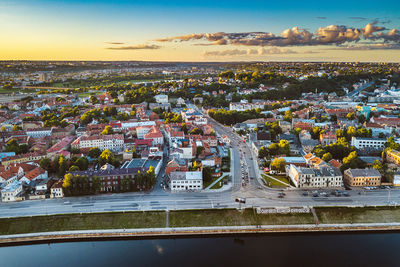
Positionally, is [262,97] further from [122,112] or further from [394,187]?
[394,187]

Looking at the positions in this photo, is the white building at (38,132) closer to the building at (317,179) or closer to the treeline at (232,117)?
the treeline at (232,117)

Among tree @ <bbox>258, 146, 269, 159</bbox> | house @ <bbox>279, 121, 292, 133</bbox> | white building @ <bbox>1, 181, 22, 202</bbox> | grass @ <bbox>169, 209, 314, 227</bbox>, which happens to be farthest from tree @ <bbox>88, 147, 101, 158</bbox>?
house @ <bbox>279, 121, 292, 133</bbox>

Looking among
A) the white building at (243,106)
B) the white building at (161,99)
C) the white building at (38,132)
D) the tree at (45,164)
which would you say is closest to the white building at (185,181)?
the tree at (45,164)

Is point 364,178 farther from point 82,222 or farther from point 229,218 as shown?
point 82,222

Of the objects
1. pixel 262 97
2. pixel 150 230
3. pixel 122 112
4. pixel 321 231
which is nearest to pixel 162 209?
pixel 150 230

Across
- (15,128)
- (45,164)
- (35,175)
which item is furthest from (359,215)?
(15,128)

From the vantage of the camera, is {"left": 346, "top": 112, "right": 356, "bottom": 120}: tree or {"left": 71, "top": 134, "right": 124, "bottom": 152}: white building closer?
{"left": 71, "top": 134, "right": 124, "bottom": 152}: white building

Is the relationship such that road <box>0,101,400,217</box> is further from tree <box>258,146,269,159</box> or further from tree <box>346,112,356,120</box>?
tree <box>346,112,356,120</box>
